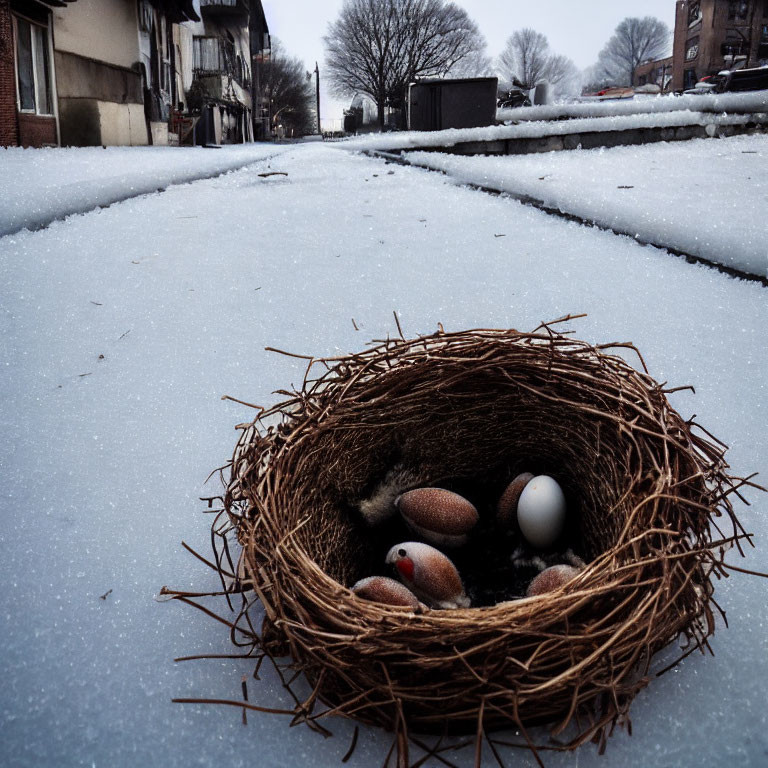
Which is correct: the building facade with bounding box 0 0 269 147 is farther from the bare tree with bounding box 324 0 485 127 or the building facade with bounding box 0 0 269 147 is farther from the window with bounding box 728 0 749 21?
the window with bounding box 728 0 749 21

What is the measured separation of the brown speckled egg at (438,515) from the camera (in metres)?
1.01

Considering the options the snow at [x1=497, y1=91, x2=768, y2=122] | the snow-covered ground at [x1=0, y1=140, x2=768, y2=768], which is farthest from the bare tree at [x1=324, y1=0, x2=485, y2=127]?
the snow-covered ground at [x1=0, y1=140, x2=768, y2=768]

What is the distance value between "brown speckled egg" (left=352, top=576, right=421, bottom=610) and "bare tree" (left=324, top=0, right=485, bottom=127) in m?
29.7

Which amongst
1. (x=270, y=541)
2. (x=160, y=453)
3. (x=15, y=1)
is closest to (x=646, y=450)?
(x=270, y=541)

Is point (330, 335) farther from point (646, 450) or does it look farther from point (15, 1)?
point (15, 1)

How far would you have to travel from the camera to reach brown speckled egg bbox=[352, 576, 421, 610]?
0.80 metres

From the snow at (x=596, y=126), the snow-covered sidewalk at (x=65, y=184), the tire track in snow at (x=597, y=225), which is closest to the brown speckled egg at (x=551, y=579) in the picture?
the tire track in snow at (x=597, y=225)

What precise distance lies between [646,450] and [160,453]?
2.64 feet

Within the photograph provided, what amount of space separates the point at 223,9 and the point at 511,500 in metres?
23.2

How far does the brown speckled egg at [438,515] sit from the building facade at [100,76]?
7.32 m

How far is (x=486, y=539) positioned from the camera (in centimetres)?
108

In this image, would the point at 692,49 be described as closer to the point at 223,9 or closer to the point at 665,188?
the point at 223,9

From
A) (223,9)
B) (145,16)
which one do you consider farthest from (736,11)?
(145,16)

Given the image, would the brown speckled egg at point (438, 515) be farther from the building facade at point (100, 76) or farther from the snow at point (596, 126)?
the building facade at point (100, 76)
